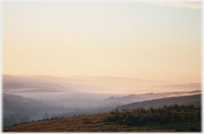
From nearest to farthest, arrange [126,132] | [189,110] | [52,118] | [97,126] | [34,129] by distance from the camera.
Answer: [126,132] → [97,126] → [34,129] → [189,110] → [52,118]

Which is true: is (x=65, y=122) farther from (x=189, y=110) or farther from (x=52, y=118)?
(x=189, y=110)

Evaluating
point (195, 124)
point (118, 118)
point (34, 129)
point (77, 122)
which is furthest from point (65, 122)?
point (195, 124)

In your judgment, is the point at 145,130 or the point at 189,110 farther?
the point at 189,110

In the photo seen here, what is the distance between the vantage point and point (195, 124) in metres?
13.9

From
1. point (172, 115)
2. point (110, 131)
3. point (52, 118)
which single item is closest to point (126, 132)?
point (110, 131)

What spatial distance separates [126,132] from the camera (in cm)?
1313

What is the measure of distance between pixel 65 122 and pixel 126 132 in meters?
5.45

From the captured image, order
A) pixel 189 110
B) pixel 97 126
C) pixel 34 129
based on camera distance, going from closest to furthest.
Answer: pixel 97 126 → pixel 34 129 → pixel 189 110

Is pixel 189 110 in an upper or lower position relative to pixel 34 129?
upper

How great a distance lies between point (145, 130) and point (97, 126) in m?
3.10

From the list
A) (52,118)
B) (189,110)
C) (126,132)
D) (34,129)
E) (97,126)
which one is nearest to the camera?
(126,132)

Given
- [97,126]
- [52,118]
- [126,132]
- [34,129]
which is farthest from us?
[52,118]

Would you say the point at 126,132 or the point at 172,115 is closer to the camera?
the point at 126,132

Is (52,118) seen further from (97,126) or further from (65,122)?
(97,126)
